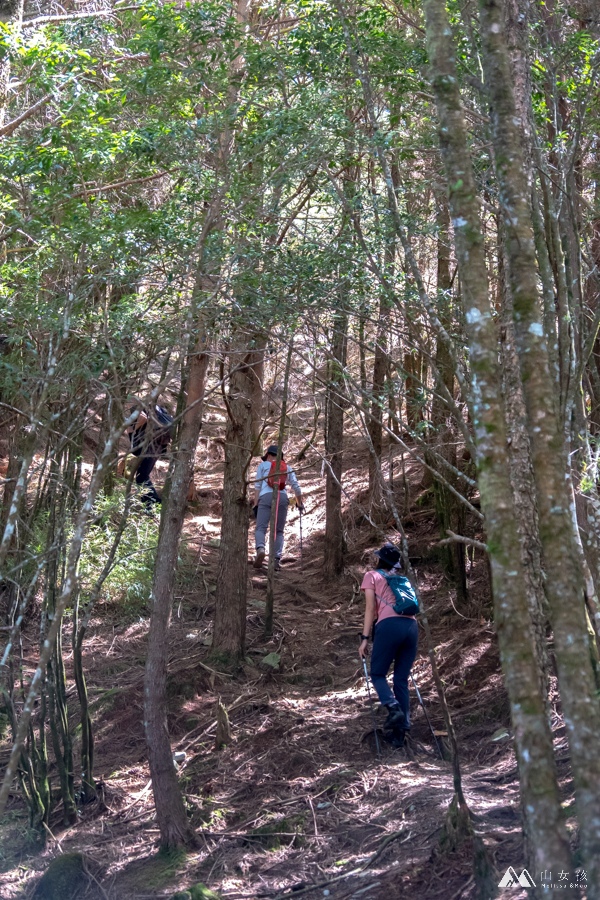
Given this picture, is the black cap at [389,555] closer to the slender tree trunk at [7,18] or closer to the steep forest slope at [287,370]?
the steep forest slope at [287,370]

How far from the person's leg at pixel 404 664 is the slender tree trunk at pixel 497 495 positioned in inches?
137

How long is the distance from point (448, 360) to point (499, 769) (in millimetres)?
5439

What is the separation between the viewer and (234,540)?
8.27 meters

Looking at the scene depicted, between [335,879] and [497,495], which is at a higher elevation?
[497,495]

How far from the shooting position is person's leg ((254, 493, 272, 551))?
10.4m

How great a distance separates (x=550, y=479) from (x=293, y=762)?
4.70 metres

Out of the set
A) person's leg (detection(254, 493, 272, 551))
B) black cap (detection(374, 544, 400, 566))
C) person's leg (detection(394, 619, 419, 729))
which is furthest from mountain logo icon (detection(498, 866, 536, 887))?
person's leg (detection(254, 493, 272, 551))

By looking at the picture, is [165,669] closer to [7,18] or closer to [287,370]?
[287,370]

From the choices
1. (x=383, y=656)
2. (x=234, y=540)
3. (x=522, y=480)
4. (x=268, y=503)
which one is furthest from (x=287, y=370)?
(x=522, y=480)

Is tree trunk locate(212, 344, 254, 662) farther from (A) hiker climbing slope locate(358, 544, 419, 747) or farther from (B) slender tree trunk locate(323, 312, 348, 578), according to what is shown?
(B) slender tree trunk locate(323, 312, 348, 578)

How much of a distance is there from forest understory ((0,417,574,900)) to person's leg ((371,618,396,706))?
0.53 metres

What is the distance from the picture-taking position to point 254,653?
8500 millimetres

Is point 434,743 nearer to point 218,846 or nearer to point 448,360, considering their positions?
point 218,846

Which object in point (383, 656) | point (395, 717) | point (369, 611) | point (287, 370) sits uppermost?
point (287, 370)
